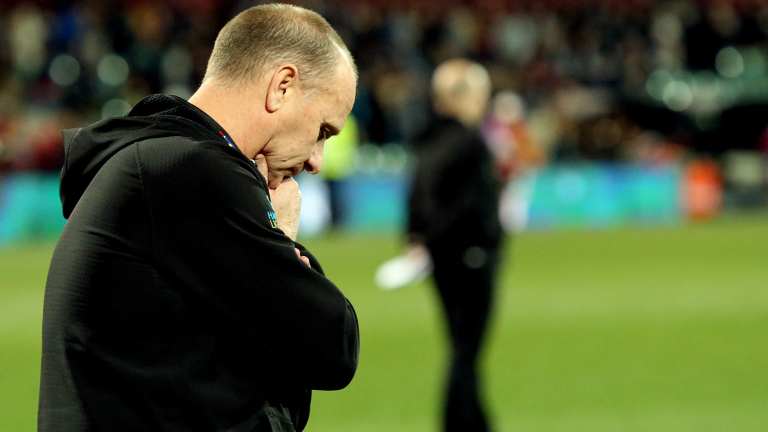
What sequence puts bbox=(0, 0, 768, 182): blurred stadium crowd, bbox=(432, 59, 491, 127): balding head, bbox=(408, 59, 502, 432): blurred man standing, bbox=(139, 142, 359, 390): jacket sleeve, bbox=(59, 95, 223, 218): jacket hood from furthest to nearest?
bbox=(0, 0, 768, 182): blurred stadium crowd
bbox=(432, 59, 491, 127): balding head
bbox=(408, 59, 502, 432): blurred man standing
bbox=(59, 95, 223, 218): jacket hood
bbox=(139, 142, 359, 390): jacket sleeve

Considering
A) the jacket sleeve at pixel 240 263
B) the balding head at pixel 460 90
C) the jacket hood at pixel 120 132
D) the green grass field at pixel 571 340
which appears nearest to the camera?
the jacket sleeve at pixel 240 263

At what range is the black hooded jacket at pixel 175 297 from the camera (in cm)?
238

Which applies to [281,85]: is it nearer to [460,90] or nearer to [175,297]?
[175,297]

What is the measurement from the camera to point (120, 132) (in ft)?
8.29

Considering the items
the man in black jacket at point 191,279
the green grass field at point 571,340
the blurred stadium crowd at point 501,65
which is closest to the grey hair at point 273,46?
the man in black jacket at point 191,279

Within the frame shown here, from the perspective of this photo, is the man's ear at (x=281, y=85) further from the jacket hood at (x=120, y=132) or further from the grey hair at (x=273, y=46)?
the jacket hood at (x=120, y=132)

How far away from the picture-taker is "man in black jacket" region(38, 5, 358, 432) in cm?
239

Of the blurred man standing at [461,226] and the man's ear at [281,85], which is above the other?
the man's ear at [281,85]

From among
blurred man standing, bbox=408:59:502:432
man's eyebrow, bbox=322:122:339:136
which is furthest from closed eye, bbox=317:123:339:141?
blurred man standing, bbox=408:59:502:432

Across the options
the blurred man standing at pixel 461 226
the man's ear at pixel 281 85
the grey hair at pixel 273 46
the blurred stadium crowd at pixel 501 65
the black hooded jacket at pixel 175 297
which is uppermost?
the grey hair at pixel 273 46

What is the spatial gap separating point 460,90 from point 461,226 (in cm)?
78

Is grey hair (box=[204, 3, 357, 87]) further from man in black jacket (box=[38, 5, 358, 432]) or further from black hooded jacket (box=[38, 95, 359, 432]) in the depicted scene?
black hooded jacket (box=[38, 95, 359, 432])

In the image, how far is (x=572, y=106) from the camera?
26.4m

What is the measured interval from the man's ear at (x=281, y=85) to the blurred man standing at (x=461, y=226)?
4749 millimetres
